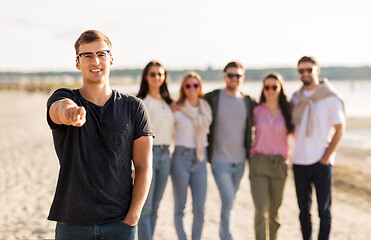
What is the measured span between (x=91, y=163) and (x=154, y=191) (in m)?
2.19

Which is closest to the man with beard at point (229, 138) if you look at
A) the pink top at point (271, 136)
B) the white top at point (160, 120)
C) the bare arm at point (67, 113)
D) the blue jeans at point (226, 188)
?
the blue jeans at point (226, 188)

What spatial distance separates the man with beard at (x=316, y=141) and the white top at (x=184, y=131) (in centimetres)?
114

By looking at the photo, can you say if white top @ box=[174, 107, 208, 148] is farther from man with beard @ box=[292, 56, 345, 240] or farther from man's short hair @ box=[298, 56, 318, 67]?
man's short hair @ box=[298, 56, 318, 67]

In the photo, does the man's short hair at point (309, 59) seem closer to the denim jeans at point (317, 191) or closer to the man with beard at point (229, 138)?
the man with beard at point (229, 138)

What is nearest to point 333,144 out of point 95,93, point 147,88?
point 147,88

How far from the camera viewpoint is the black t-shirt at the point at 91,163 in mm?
2178

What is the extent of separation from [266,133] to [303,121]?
0.46 meters

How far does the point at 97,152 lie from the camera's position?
221 centimetres

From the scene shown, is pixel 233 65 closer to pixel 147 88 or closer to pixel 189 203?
pixel 147 88

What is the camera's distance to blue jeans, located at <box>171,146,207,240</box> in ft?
14.5

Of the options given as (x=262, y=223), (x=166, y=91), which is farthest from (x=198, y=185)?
(x=166, y=91)

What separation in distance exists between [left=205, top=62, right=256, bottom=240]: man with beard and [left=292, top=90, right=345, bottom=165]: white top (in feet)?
2.00

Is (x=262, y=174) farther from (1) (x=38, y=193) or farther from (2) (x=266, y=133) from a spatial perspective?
(1) (x=38, y=193)

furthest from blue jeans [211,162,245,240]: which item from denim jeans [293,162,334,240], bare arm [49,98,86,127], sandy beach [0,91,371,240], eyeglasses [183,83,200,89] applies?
bare arm [49,98,86,127]
